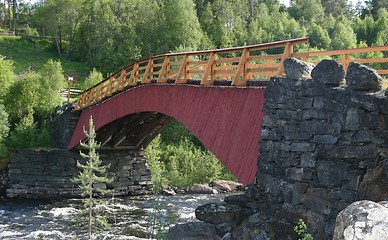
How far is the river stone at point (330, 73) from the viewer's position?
8.35 metres

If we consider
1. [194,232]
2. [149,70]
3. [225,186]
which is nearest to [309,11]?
[225,186]

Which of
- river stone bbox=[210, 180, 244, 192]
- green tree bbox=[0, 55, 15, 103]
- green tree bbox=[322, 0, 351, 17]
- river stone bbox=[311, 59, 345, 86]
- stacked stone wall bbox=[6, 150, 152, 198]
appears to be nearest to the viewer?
river stone bbox=[311, 59, 345, 86]

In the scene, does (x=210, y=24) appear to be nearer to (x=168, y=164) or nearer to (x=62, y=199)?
(x=168, y=164)

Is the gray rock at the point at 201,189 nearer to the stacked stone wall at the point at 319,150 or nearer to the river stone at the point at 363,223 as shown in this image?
the stacked stone wall at the point at 319,150

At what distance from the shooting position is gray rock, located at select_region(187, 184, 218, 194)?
30656 millimetres

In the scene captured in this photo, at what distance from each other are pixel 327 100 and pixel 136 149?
22419 millimetres

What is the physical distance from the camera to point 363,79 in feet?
25.6

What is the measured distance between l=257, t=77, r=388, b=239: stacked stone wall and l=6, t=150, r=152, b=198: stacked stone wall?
20.0 meters

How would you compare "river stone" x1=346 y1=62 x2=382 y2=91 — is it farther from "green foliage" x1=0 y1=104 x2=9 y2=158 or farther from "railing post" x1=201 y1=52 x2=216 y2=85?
"green foliage" x1=0 y1=104 x2=9 y2=158

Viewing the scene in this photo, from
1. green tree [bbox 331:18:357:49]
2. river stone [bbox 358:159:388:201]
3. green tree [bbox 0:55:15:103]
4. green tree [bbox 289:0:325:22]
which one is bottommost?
river stone [bbox 358:159:388:201]

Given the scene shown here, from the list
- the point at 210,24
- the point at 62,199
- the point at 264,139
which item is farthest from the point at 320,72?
the point at 210,24

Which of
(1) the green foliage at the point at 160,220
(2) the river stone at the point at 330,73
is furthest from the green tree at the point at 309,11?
(2) the river stone at the point at 330,73

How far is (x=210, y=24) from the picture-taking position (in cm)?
6034

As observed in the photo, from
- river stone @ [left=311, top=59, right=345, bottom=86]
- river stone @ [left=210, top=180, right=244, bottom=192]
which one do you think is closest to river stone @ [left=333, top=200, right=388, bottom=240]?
river stone @ [left=311, top=59, right=345, bottom=86]
